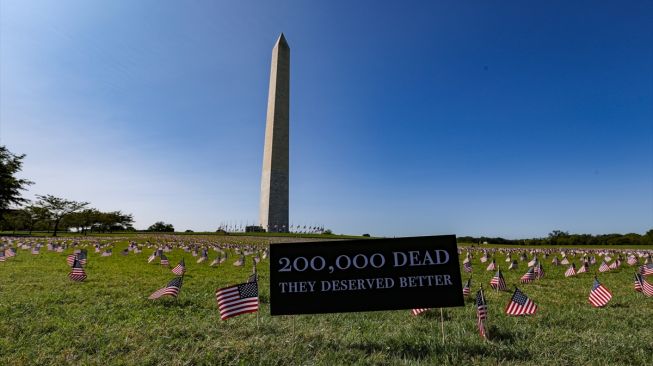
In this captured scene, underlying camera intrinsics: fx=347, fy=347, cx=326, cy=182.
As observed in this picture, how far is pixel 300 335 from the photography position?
5.58m

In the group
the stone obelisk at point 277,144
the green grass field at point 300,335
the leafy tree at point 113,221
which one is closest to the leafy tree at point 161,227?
the leafy tree at point 113,221

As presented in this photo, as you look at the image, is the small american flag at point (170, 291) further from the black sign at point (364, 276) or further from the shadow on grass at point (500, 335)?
the shadow on grass at point (500, 335)

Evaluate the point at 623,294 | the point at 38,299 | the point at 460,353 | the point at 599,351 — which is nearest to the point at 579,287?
the point at 623,294

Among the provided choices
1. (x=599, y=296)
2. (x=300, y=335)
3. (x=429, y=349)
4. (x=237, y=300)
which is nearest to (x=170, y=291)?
(x=237, y=300)

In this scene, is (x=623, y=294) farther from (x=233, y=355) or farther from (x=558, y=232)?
(x=558, y=232)

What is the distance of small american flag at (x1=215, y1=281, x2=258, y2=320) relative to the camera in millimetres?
5672

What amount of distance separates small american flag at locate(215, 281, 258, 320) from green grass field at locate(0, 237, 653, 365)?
355mm

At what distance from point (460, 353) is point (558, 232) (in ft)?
189

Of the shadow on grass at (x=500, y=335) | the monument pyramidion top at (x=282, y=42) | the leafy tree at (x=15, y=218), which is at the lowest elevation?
the shadow on grass at (x=500, y=335)

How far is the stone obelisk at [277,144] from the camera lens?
52.0 metres

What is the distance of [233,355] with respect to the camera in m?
4.77

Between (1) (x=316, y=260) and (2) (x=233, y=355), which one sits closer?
(2) (x=233, y=355)

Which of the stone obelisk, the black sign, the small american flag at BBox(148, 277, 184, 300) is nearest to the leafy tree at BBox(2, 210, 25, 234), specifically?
the stone obelisk

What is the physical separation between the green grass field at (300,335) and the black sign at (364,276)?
25.0 inches
